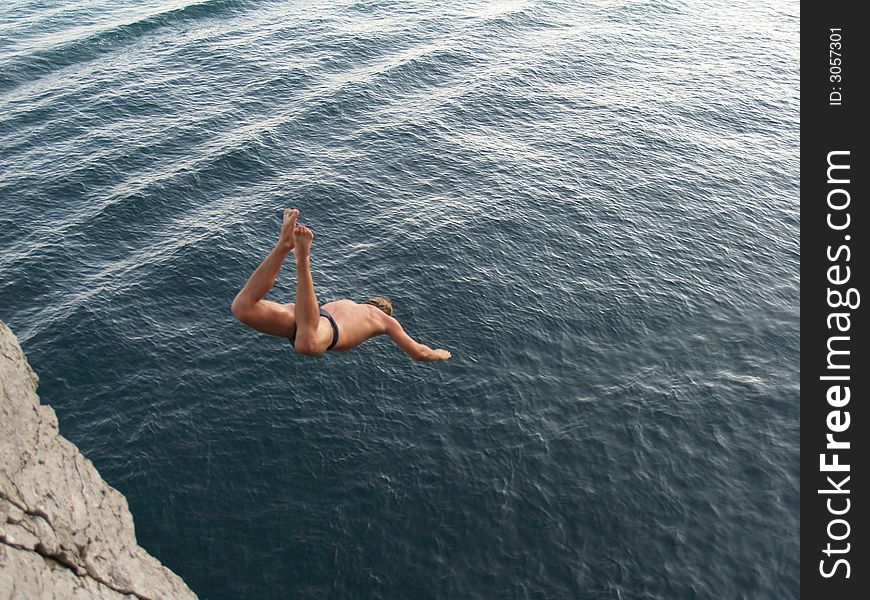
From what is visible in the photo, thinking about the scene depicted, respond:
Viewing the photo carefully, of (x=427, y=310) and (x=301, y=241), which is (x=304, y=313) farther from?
(x=427, y=310)

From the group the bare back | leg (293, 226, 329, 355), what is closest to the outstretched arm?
the bare back

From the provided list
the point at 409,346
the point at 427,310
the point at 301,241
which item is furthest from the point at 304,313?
the point at 427,310

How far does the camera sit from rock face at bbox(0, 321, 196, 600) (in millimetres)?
17125

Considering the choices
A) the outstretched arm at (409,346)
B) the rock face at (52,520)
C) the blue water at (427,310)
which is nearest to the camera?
the outstretched arm at (409,346)

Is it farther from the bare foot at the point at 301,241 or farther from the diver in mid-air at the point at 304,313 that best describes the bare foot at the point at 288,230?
the bare foot at the point at 301,241

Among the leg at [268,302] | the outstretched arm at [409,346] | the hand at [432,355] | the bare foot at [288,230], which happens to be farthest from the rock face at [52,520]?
the hand at [432,355]

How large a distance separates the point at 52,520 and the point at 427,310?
33.5 meters

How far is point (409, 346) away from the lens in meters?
16.8

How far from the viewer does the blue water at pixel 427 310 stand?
3644 centimetres

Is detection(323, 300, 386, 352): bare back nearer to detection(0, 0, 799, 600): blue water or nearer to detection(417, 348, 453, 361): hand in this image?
detection(417, 348, 453, 361): hand

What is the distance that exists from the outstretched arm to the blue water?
20943 millimetres

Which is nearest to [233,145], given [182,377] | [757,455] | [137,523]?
[182,377]

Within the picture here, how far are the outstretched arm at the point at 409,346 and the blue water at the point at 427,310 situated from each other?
20943 mm

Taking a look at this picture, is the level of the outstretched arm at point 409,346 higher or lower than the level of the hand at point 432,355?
higher
